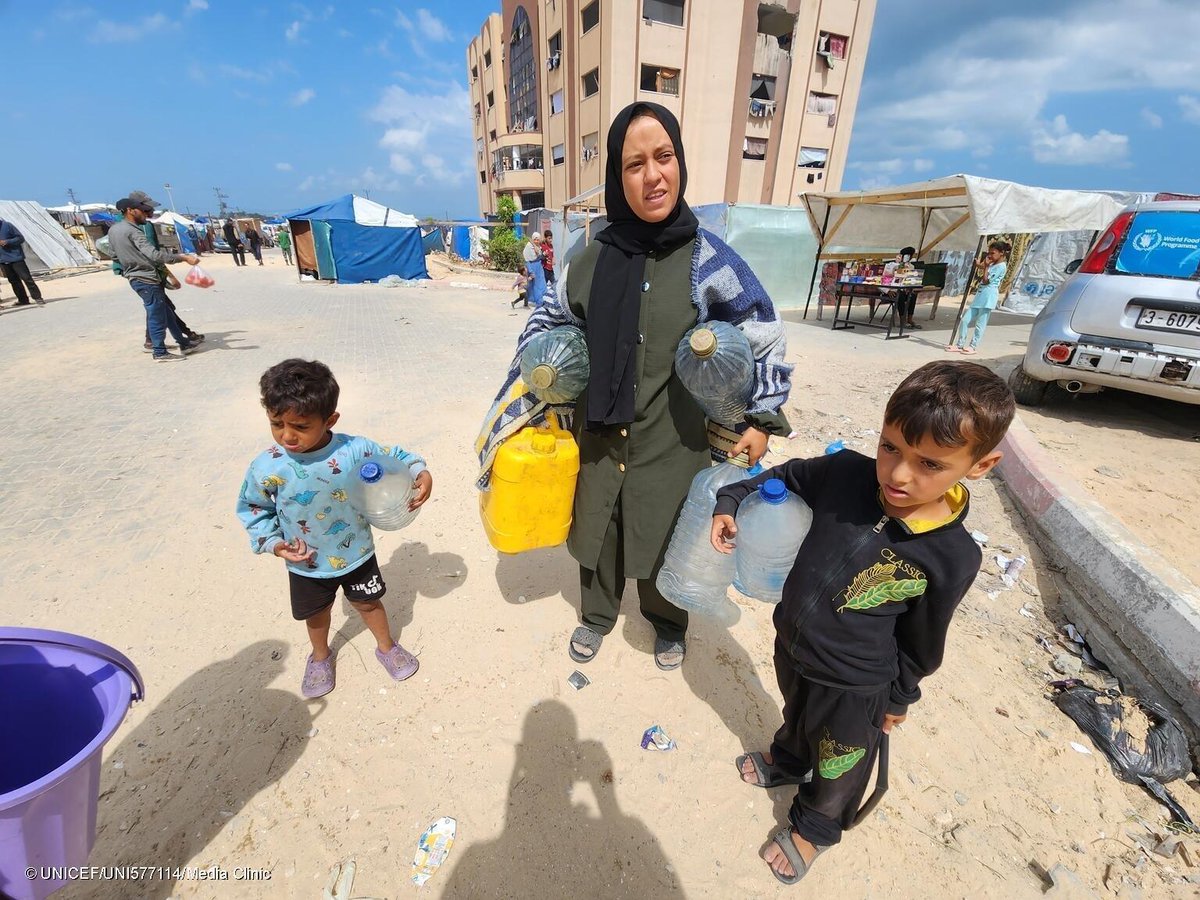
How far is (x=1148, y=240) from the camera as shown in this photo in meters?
3.97

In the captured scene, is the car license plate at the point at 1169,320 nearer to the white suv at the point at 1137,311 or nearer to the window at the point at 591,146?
the white suv at the point at 1137,311

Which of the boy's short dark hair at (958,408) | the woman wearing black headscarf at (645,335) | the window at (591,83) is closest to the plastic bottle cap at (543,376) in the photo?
the woman wearing black headscarf at (645,335)

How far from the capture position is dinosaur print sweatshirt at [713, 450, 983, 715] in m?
1.27

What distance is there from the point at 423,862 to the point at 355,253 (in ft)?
63.4

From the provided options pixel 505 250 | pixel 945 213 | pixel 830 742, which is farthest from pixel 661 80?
pixel 830 742

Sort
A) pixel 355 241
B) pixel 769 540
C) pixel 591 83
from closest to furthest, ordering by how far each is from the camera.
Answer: pixel 769 540 < pixel 355 241 < pixel 591 83

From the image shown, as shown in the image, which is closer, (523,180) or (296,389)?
(296,389)

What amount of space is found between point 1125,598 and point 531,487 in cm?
269

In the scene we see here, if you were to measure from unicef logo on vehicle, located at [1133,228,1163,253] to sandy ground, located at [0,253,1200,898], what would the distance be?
2.25m

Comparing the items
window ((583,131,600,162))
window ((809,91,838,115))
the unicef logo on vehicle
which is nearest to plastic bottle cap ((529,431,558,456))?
the unicef logo on vehicle

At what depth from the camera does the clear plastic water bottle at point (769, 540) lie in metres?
1.59

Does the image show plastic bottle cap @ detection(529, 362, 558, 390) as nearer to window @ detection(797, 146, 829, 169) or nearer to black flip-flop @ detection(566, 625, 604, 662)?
black flip-flop @ detection(566, 625, 604, 662)

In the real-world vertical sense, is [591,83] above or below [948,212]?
above

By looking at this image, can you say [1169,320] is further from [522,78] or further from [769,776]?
[522,78]
